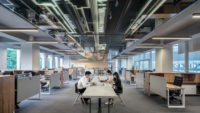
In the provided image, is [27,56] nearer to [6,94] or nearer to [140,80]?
[6,94]

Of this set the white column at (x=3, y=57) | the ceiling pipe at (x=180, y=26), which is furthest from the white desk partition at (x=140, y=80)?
the white column at (x=3, y=57)

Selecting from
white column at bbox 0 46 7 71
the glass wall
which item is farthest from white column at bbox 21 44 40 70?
the glass wall

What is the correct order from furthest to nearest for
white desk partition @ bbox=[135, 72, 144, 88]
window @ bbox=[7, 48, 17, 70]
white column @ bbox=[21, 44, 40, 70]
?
window @ bbox=[7, 48, 17, 70], white column @ bbox=[21, 44, 40, 70], white desk partition @ bbox=[135, 72, 144, 88]

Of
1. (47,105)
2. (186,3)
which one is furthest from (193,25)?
(47,105)

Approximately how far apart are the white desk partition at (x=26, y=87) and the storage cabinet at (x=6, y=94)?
0.60 m

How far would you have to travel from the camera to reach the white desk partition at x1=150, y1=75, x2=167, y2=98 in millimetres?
6598

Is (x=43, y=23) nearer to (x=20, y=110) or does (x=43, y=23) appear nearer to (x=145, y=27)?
(x=20, y=110)

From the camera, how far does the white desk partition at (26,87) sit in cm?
559

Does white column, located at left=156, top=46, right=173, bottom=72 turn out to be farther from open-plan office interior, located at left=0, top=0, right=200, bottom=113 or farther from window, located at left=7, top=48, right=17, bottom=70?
window, located at left=7, top=48, right=17, bottom=70

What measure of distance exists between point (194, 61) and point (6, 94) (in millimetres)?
9950

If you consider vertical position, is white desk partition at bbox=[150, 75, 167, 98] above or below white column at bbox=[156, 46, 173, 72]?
below

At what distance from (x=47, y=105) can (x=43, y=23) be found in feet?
9.74

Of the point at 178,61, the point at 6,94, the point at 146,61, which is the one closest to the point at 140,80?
the point at 178,61

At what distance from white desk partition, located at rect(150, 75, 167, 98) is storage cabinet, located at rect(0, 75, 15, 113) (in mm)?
4826
